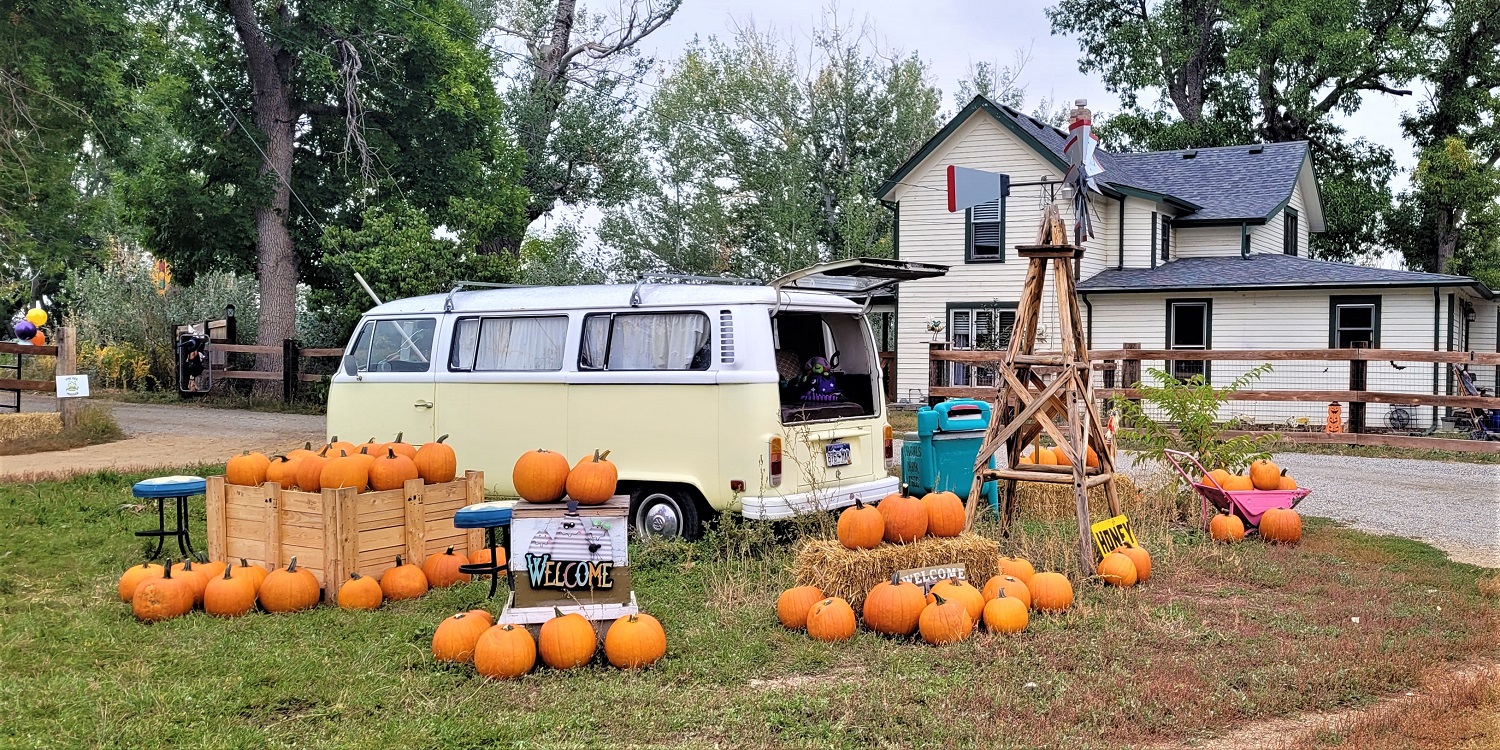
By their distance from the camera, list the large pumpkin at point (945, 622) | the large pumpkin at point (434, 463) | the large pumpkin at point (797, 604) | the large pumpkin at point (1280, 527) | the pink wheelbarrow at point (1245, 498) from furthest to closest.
→ the pink wheelbarrow at point (1245, 498), the large pumpkin at point (1280, 527), the large pumpkin at point (434, 463), the large pumpkin at point (797, 604), the large pumpkin at point (945, 622)

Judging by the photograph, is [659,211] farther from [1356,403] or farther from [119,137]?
[1356,403]

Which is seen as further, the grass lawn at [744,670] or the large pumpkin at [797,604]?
the large pumpkin at [797,604]

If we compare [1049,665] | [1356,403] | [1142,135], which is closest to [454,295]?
[1049,665]

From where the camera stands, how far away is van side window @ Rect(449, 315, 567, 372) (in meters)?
A: 8.34

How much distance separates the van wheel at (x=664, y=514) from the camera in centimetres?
755

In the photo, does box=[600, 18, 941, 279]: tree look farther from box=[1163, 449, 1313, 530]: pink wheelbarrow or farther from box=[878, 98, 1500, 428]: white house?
box=[1163, 449, 1313, 530]: pink wheelbarrow

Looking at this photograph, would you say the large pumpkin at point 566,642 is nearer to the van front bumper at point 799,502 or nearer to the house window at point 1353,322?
the van front bumper at point 799,502

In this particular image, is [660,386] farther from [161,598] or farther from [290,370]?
[290,370]

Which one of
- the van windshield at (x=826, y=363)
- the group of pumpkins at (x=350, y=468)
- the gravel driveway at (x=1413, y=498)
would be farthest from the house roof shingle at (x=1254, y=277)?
the group of pumpkins at (x=350, y=468)

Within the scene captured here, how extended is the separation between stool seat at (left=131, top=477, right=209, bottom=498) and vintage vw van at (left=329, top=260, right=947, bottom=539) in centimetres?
198

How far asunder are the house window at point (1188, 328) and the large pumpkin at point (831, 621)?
1781cm

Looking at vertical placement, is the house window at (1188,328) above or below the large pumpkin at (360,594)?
above

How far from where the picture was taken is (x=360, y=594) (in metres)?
6.17

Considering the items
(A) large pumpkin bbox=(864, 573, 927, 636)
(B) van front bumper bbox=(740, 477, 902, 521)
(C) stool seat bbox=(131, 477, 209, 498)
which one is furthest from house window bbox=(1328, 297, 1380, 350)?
(C) stool seat bbox=(131, 477, 209, 498)
